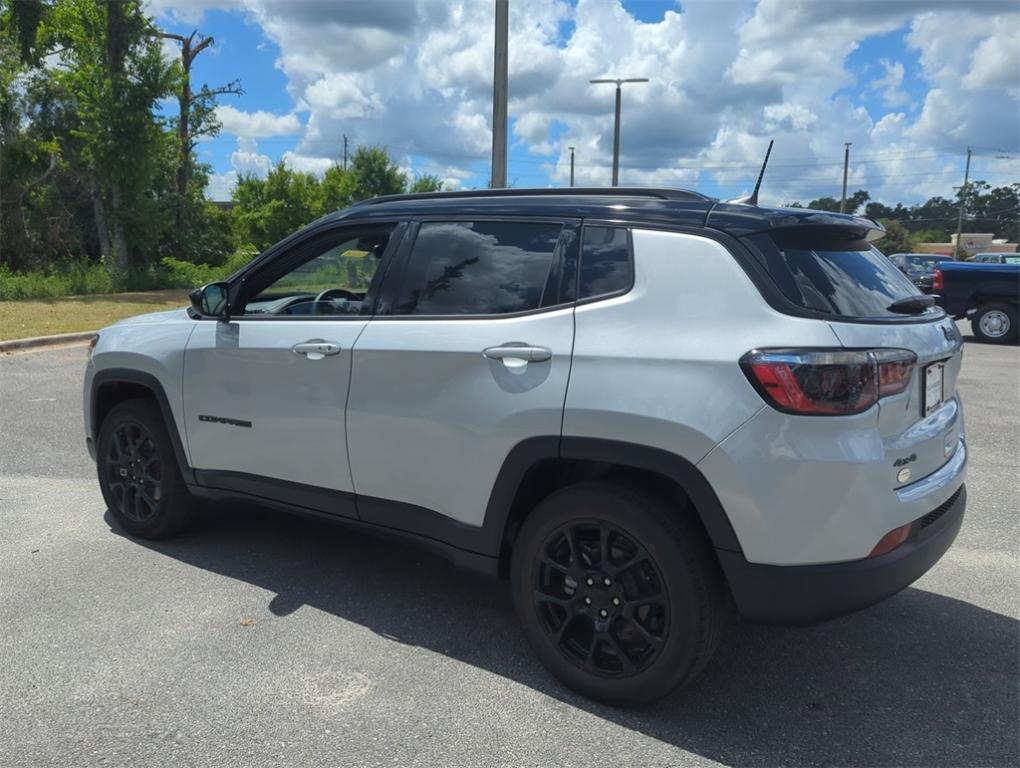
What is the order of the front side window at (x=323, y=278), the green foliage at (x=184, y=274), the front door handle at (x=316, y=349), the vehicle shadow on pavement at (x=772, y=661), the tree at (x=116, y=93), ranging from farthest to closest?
1. the green foliage at (x=184, y=274)
2. the tree at (x=116, y=93)
3. the front side window at (x=323, y=278)
4. the front door handle at (x=316, y=349)
5. the vehicle shadow on pavement at (x=772, y=661)

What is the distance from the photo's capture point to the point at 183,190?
1203 inches

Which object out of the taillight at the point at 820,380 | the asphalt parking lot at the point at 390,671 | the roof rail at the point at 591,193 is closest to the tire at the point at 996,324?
the asphalt parking lot at the point at 390,671

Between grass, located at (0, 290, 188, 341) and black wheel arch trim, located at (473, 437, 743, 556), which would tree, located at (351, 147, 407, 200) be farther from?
black wheel arch trim, located at (473, 437, 743, 556)

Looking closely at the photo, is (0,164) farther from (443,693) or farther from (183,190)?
(443,693)

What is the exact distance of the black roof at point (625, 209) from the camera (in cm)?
289

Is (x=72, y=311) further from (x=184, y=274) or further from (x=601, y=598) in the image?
(x=601, y=598)

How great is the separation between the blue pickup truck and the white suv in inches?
512

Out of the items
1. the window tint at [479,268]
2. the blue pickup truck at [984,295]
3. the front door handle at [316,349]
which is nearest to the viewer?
the window tint at [479,268]

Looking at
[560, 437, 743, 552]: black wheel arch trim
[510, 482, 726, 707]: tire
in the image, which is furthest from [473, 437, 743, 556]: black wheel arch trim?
[510, 482, 726, 707]: tire

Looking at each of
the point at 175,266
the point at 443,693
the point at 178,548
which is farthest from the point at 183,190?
the point at 443,693

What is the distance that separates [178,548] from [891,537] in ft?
11.8

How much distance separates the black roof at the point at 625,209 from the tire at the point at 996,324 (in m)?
13.2

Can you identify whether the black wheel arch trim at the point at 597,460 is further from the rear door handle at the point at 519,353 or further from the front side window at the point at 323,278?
the front side window at the point at 323,278

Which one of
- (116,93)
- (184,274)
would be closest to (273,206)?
(184,274)
